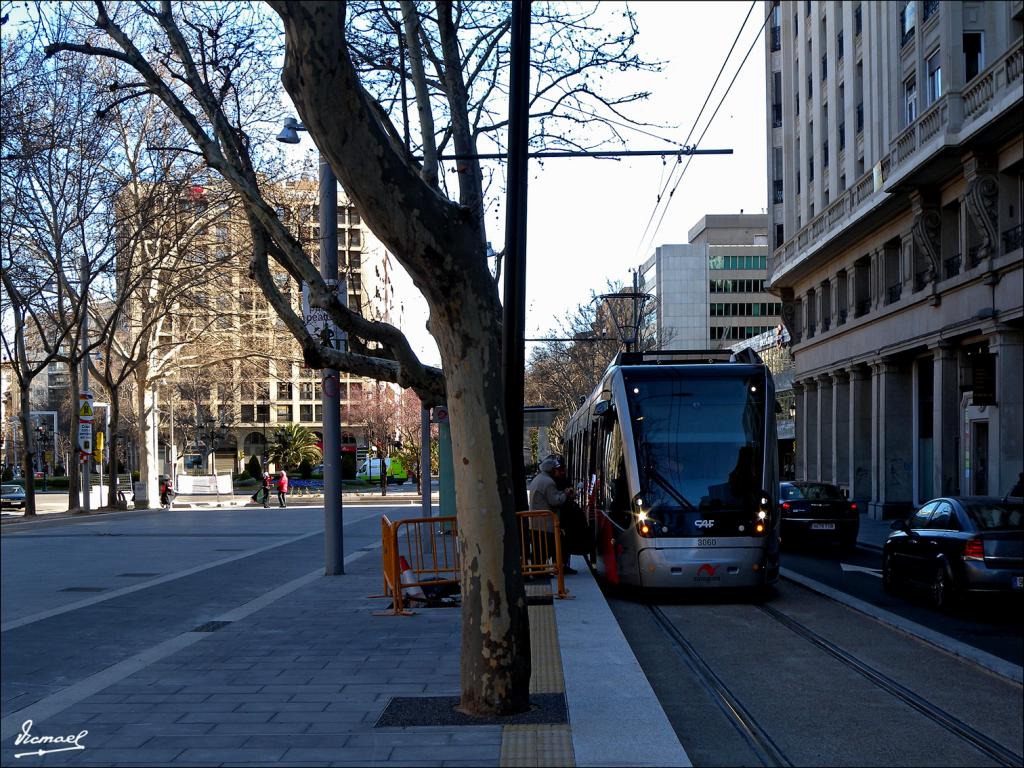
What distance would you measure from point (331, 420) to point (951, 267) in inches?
847

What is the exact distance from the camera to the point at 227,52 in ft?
47.3

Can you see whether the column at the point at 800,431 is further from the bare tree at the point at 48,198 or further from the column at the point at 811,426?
the bare tree at the point at 48,198

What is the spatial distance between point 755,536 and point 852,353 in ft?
94.0

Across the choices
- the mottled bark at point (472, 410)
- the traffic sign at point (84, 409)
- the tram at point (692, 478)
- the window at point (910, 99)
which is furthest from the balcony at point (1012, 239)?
the traffic sign at point (84, 409)

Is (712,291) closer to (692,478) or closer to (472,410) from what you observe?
(692,478)

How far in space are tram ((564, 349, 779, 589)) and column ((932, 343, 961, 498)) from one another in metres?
19.1

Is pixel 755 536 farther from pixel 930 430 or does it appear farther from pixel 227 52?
pixel 930 430

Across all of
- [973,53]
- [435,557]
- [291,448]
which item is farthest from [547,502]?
[291,448]

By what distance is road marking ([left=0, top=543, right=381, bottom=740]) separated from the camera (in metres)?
7.04

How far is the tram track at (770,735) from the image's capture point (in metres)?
6.61

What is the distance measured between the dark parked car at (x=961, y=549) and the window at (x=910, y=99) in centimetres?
2292

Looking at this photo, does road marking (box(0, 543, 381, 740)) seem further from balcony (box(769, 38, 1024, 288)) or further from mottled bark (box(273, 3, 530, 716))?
balcony (box(769, 38, 1024, 288))

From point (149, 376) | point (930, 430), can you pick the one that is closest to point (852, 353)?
point (930, 430)

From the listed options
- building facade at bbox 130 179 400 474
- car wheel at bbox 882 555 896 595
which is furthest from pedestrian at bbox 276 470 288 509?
car wheel at bbox 882 555 896 595
